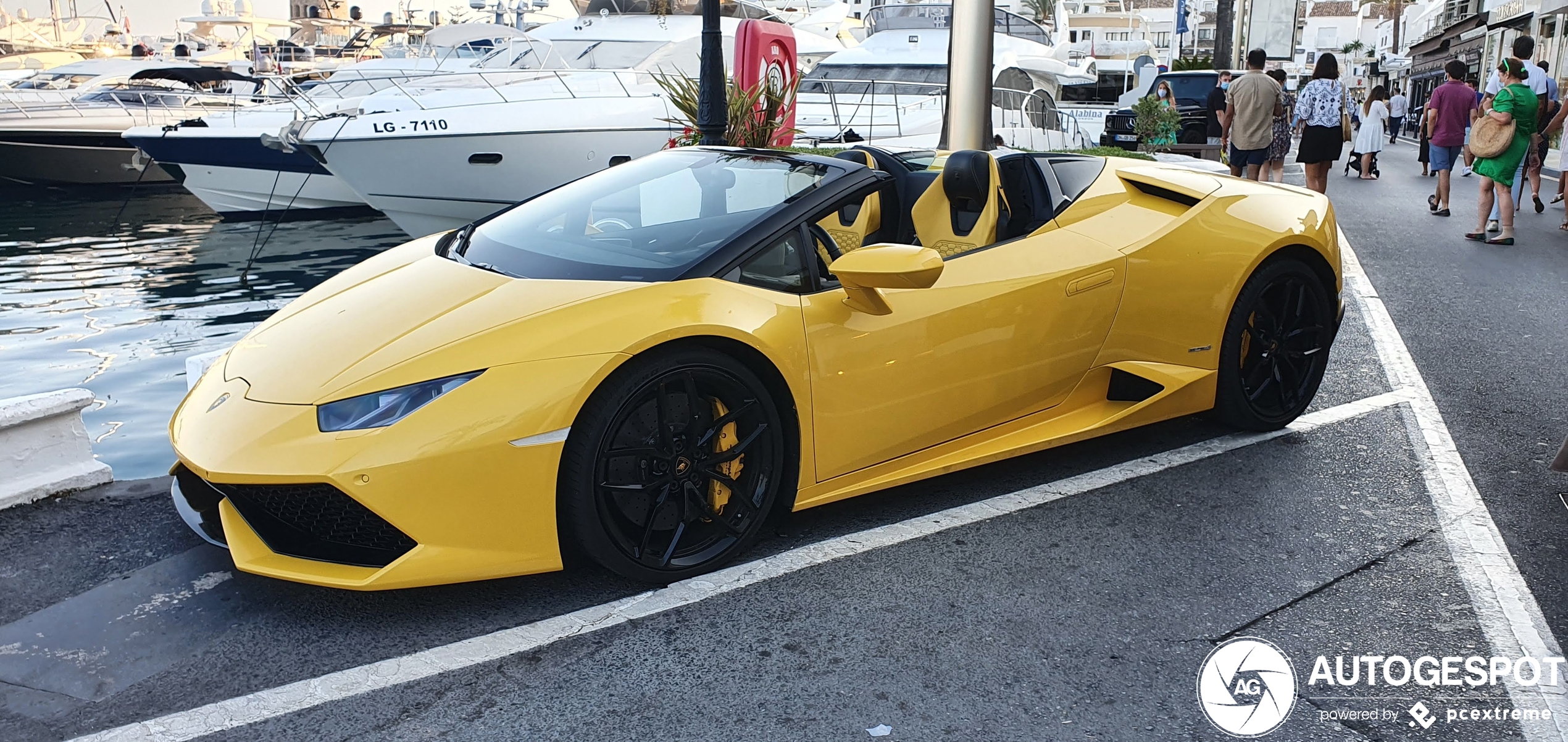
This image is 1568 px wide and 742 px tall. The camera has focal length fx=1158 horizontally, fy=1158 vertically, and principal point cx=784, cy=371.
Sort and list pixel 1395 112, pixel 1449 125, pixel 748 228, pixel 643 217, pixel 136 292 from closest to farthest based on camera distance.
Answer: pixel 748 228
pixel 643 217
pixel 136 292
pixel 1449 125
pixel 1395 112

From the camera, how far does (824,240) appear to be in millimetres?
3486

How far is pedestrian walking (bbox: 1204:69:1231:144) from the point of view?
45.1 ft

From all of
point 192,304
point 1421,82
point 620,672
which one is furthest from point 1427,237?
point 1421,82

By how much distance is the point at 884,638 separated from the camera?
283cm

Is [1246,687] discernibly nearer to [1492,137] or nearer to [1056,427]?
[1056,427]

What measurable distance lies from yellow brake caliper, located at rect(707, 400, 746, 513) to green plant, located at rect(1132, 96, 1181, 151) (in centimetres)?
1381

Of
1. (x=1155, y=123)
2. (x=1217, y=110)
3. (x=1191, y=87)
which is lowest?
(x=1155, y=123)

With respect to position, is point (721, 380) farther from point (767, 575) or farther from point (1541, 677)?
point (1541, 677)

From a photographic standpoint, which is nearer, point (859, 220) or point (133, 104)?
point (859, 220)

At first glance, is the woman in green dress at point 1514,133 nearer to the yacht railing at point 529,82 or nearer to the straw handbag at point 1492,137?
the straw handbag at point 1492,137

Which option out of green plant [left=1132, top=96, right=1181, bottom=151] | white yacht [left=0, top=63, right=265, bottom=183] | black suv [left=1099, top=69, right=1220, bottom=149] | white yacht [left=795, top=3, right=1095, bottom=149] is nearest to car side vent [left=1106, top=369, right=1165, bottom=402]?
white yacht [left=795, top=3, right=1095, bottom=149]

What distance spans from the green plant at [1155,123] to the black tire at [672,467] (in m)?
13.7

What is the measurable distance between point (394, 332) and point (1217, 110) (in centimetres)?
1337

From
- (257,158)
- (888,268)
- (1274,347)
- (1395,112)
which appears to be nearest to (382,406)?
(888,268)
